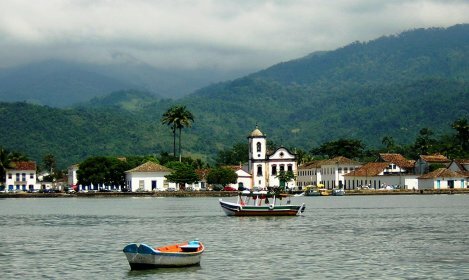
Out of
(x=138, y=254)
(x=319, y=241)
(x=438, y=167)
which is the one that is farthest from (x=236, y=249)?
(x=438, y=167)

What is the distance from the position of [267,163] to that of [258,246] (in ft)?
460

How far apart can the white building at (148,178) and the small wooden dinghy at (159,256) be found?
127659mm

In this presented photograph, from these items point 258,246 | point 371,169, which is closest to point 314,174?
point 371,169

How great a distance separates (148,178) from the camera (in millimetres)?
166750

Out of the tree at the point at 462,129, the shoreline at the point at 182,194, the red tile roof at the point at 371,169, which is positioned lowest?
the shoreline at the point at 182,194

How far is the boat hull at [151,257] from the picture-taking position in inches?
1468

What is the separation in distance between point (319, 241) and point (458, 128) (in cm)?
13915

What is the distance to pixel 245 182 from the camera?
18500 cm

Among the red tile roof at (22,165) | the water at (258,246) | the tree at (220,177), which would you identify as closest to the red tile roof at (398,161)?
the tree at (220,177)

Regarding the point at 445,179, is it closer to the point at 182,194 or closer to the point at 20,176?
the point at 182,194

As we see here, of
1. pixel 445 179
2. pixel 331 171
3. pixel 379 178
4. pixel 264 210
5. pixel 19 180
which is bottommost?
pixel 264 210

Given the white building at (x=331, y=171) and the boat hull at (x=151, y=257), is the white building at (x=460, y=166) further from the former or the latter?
the boat hull at (x=151, y=257)

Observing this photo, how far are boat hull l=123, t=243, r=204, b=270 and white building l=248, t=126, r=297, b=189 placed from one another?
148372mm

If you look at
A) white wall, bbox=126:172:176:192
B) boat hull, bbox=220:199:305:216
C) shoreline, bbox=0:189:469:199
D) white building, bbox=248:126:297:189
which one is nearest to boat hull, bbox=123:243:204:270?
boat hull, bbox=220:199:305:216
